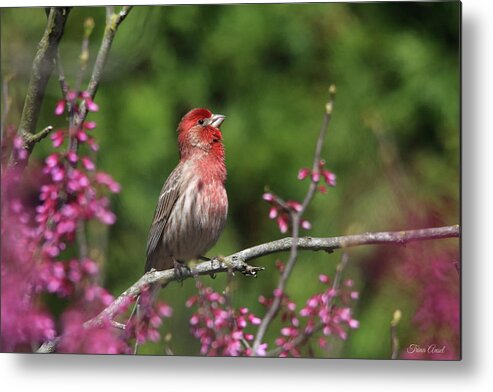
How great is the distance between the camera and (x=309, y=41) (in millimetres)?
3051

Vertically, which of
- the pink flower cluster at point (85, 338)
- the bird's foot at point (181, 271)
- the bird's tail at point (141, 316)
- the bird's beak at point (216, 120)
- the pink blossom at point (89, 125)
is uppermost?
the bird's beak at point (216, 120)

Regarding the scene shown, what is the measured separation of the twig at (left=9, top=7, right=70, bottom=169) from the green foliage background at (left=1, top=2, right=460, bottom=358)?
0.10ft

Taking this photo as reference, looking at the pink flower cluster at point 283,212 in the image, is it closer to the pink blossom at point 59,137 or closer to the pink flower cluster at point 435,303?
the pink flower cluster at point 435,303

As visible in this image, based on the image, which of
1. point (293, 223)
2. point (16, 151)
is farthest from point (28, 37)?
point (293, 223)

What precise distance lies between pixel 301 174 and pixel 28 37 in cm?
113

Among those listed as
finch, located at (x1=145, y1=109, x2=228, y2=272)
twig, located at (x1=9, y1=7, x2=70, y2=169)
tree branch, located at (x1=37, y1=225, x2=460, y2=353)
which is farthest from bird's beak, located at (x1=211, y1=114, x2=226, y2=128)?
twig, located at (x1=9, y1=7, x2=70, y2=169)

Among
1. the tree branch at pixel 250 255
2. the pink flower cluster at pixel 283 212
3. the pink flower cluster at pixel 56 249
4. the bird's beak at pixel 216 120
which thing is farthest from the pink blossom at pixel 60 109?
the pink flower cluster at pixel 283 212

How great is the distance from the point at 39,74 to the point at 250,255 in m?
1.03

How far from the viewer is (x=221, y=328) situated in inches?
115

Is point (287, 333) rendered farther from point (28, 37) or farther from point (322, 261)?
point (28, 37)

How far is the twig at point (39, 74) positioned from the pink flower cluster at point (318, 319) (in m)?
1.09

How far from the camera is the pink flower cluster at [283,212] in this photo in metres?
2.99

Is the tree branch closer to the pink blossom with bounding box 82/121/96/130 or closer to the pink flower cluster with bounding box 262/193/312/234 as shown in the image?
the pink flower cluster with bounding box 262/193/312/234

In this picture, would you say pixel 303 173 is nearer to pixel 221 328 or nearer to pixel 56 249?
pixel 221 328
